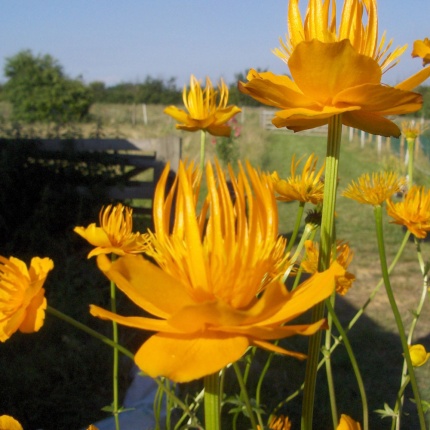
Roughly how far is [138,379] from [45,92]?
2561cm

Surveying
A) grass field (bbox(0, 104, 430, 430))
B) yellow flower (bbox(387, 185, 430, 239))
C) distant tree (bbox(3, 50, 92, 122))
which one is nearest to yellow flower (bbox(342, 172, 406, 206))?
yellow flower (bbox(387, 185, 430, 239))

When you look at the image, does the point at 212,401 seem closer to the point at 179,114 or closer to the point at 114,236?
the point at 114,236

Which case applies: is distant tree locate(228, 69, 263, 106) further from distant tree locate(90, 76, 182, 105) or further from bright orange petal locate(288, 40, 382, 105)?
distant tree locate(90, 76, 182, 105)

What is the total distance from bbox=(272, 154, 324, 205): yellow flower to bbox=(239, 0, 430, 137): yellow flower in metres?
0.22

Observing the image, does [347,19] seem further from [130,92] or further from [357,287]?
[130,92]

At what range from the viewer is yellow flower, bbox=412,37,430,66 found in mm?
599

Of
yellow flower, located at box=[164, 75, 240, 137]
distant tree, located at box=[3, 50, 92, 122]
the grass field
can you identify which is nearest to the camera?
yellow flower, located at box=[164, 75, 240, 137]

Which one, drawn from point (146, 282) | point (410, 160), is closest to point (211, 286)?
point (146, 282)

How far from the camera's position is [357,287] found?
5305 mm

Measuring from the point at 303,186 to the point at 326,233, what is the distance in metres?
0.33

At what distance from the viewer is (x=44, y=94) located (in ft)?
86.8

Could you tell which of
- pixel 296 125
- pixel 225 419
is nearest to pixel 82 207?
pixel 225 419

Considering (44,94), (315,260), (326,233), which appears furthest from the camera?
(44,94)

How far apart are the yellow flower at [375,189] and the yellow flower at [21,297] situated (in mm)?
468
